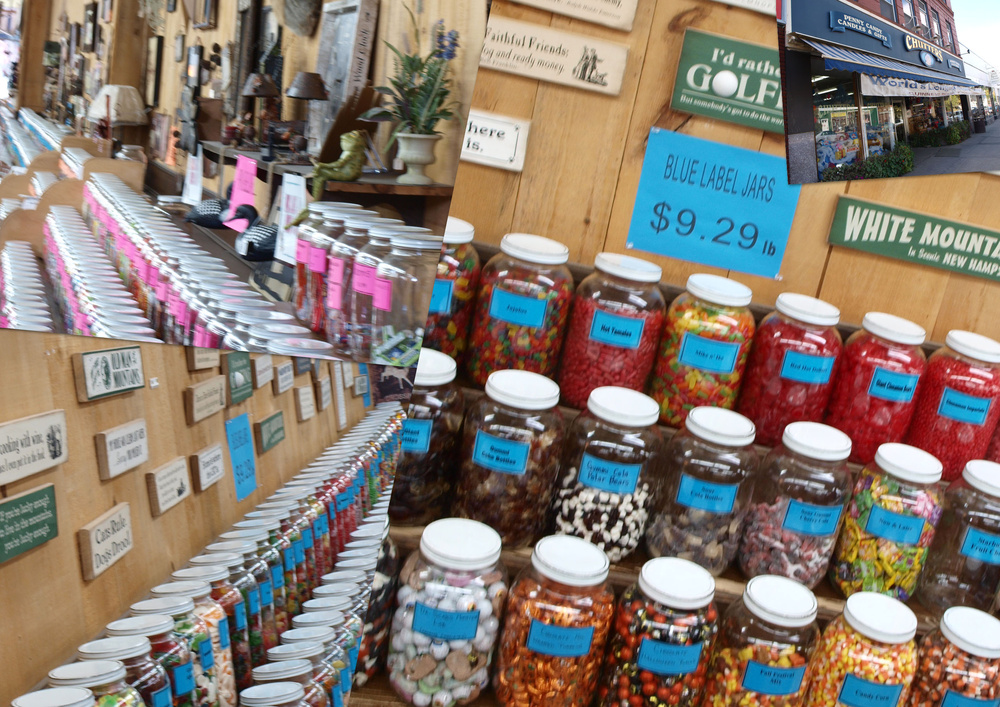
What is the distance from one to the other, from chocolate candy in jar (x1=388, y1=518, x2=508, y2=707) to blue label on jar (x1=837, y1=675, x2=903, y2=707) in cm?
45

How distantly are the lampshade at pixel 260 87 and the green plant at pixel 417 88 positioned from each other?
9 cm

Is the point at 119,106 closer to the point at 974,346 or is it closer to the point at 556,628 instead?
the point at 556,628

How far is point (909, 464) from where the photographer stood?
3.48 feet

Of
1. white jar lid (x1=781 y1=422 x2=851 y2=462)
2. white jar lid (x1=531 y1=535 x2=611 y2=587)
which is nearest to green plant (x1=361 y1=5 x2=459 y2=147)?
white jar lid (x1=531 y1=535 x2=611 y2=587)

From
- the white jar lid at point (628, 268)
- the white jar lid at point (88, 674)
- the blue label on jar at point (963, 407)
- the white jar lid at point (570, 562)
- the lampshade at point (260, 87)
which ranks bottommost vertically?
the white jar lid at point (88, 674)

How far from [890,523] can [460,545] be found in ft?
1.93

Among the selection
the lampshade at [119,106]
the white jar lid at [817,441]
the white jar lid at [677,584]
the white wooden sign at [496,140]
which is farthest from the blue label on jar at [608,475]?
the lampshade at [119,106]

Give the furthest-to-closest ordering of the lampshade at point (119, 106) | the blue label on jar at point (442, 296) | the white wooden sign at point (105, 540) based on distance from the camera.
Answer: the blue label on jar at point (442, 296) < the white wooden sign at point (105, 540) < the lampshade at point (119, 106)

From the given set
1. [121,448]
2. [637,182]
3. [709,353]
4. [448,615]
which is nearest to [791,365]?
[709,353]

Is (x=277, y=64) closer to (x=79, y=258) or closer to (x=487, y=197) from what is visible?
(x=79, y=258)

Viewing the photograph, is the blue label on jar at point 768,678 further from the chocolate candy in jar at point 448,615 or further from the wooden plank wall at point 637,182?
the wooden plank wall at point 637,182

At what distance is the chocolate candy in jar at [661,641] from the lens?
979 mm

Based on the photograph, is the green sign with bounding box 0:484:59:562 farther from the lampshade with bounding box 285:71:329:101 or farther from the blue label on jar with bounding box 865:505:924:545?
the blue label on jar with bounding box 865:505:924:545

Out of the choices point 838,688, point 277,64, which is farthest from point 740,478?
point 277,64
